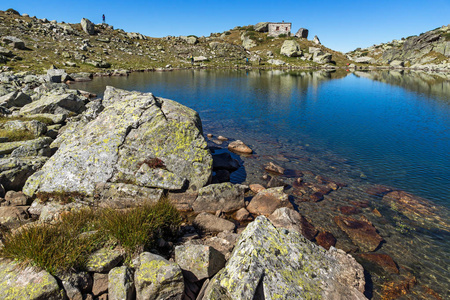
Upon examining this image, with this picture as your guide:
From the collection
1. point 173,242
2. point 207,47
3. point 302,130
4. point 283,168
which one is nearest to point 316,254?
point 173,242

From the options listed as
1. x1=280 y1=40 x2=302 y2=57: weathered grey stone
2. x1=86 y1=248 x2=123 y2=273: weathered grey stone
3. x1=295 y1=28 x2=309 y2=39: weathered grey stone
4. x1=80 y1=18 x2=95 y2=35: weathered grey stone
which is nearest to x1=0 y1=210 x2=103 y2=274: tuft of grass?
x1=86 y1=248 x2=123 y2=273: weathered grey stone

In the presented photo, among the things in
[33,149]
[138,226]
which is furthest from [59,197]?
[138,226]

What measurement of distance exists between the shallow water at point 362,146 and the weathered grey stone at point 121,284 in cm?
926

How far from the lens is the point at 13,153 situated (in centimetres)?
1509

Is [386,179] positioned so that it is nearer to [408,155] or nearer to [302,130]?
[408,155]

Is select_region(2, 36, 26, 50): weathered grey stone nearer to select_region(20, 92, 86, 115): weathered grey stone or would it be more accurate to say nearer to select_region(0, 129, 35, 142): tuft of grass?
select_region(20, 92, 86, 115): weathered grey stone

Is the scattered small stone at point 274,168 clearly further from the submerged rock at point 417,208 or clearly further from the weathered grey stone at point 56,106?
the weathered grey stone at point 56,106

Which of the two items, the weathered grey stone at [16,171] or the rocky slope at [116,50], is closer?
the weathered grey stone at [16,171]

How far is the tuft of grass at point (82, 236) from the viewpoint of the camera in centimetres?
688

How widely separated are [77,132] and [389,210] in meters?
20.4

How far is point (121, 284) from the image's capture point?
259 inches

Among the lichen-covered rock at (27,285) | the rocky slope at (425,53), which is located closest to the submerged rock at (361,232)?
the lichen-covered rock at (27,285)

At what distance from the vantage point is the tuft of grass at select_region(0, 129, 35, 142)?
1753cm

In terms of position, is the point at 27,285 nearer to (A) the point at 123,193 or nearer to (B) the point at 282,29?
(A) the point at 123,193
